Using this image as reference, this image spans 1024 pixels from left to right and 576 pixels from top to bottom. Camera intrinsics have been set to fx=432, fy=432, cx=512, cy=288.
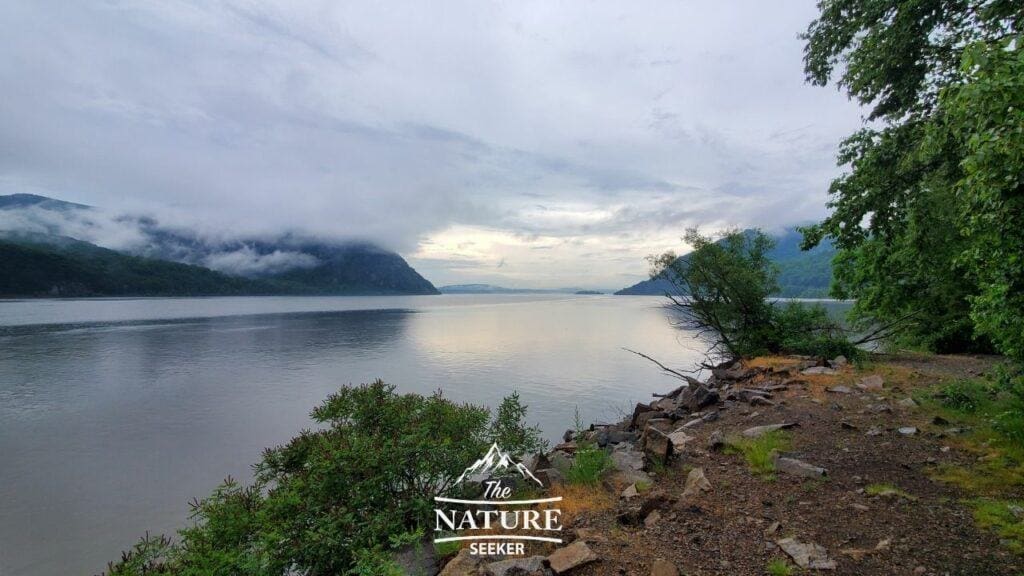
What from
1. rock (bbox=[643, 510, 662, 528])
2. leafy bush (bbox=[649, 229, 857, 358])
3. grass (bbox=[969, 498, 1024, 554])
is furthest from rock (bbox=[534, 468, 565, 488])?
leafy bush (bbox=[649, 229, 857, 358])

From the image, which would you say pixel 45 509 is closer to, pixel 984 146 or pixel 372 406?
pixel 372 406

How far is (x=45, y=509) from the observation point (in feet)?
54.8

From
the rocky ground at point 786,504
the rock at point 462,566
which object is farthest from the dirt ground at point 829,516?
the rock at point 462,566

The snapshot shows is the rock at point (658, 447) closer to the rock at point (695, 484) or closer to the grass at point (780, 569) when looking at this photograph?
the rock at point (695, 484)

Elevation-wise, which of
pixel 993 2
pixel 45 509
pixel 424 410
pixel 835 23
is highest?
pixel 835 23

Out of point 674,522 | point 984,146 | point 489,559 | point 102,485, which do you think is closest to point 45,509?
point 102,485

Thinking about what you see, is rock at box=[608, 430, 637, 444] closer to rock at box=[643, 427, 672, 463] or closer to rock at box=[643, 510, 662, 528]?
rock at box=[643, 427, 672, 463]

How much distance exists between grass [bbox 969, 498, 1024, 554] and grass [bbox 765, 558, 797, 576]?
2740 millimetres

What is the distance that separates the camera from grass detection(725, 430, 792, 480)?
8.53 metres

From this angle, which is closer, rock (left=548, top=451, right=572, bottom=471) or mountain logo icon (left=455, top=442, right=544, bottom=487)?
mountain logo icon (left=455, top=442, right=544, bottom=487)

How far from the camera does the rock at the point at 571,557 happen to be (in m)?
5.88

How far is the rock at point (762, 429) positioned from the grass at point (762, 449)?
169 mm

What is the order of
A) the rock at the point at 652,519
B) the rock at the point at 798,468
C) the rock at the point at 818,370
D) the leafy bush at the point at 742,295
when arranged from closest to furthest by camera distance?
the rock at the point at 652,519
the rock at the point at 798,468
the rock at the point at 818,370
the leafy bush at the point at 742,295

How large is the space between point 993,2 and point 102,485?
3222cm
